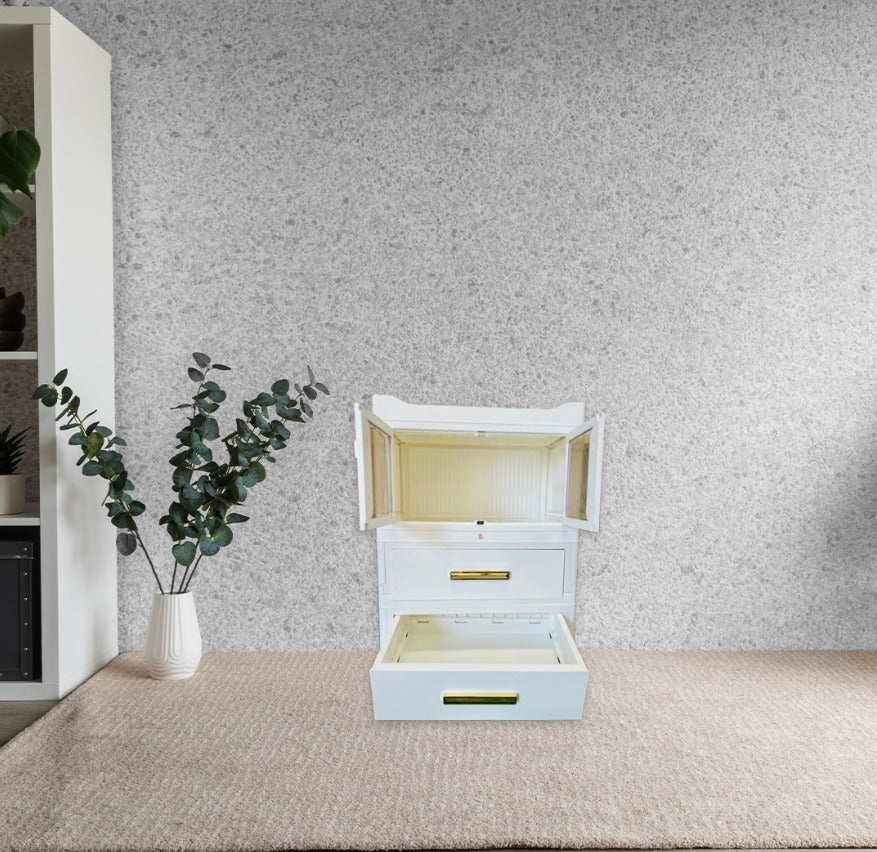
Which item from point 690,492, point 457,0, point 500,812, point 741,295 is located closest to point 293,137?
point 457,0

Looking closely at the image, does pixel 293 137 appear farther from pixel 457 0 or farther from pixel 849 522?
pixel 849 522

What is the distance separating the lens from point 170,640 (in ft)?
7.28

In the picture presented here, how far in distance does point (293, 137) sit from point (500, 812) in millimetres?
1899

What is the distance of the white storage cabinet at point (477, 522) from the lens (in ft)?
6.89

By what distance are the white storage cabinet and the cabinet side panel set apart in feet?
2.58

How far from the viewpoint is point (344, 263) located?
2486 millimetres

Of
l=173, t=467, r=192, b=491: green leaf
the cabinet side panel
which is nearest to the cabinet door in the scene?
l=173, t=467, r=192, b=491: green leaf

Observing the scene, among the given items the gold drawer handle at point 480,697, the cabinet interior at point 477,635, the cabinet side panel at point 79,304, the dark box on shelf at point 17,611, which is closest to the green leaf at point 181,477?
the cabinet side panel at point 79,304

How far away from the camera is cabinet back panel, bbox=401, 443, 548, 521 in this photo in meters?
2.37

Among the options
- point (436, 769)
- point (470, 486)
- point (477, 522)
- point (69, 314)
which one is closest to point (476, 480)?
point (470, 486)

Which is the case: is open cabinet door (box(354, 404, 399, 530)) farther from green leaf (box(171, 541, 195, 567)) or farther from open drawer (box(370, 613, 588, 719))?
green leaf (box(171, 541, 195, 567))

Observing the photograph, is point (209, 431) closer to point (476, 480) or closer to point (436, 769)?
point (476, 480)

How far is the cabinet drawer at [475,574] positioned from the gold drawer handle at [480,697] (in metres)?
0.37

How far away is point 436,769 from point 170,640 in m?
0.92
